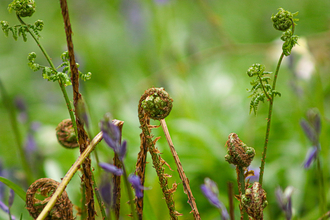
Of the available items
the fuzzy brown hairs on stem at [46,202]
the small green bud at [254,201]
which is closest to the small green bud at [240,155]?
the small green bud at [254,201]

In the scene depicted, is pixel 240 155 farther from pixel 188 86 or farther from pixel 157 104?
pixel 188 86

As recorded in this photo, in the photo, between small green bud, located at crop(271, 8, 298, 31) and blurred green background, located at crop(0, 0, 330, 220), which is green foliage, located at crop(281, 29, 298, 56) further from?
blurred green background, located at crop(0, 0, 330, 220)

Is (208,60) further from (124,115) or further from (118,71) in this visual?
(124,115)

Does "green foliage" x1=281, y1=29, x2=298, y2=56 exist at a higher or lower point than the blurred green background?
lower

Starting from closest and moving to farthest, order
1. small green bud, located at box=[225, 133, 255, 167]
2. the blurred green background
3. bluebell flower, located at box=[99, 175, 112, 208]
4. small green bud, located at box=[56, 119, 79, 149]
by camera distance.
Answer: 1. bluebell flower, located at box=[99, 175, 112, 208]
2. small green bud, located at box=[225, 133, 255, 167]
3. small green bud, located at box=[56, 119, 79, 149]
4. the blurred green background

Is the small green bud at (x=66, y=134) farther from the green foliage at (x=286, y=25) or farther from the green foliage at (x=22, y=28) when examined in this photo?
the green foliage at (x=286, y=25)

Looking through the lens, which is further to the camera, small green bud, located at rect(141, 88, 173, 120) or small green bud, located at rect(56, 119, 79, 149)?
small green bud, located at rect(56, 119, 79, 149)

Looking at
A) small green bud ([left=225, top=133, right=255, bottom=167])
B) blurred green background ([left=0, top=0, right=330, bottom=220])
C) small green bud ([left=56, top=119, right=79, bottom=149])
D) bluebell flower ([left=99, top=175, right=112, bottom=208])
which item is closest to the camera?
bluebell flower ([left=99, top=175, right=112, bottom=208])

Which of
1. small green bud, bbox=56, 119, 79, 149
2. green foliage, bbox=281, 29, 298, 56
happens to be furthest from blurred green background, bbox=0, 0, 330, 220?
green foliage, bbox=281, 29, 298, 56

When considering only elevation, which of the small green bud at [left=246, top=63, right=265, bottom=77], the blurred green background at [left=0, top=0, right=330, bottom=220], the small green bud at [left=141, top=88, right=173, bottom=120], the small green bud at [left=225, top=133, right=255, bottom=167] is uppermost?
the blurred green background at [left=0, top=0, right=330, bottom=220]
